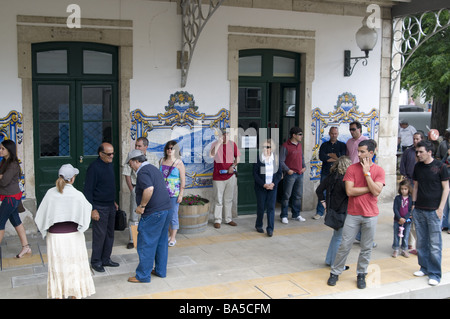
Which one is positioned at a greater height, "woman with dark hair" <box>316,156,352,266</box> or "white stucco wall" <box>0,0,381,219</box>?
"white stucco wall" <box>0,0,381,219</box>

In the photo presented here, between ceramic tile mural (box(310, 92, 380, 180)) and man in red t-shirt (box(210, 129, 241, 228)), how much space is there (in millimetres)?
1998

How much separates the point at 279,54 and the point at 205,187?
9.89 ft

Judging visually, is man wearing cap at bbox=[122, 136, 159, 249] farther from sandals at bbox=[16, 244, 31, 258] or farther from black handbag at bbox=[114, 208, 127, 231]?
sandals at bbox=[16, 244, 31, 258]

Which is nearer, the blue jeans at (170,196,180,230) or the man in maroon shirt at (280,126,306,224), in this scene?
the blue jeans at (170,196,180,230)

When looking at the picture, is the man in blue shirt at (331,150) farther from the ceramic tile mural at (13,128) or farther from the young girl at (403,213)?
the ceramic tile mural at (13,128)

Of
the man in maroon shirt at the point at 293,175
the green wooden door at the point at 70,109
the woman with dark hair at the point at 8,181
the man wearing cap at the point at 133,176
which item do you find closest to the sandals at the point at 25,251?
the woman with dark hair at the point at 8,181

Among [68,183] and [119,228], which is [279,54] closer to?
[119,228]

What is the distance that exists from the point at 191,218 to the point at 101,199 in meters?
2.28

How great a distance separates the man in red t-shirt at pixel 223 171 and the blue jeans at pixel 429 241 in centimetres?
340

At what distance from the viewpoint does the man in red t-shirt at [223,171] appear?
9094mm

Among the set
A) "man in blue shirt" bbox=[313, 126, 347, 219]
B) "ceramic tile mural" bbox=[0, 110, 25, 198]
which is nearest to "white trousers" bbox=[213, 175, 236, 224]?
"man in blue shirt" bbox=[313, 126, 347, 219]

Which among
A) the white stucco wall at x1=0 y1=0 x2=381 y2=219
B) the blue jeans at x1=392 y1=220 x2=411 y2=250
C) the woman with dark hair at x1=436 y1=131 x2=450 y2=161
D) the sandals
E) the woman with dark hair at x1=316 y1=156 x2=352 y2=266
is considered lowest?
the sandals

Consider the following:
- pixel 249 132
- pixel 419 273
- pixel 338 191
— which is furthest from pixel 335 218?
pixel 249 132

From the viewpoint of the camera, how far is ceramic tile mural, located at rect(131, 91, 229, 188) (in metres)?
8.95
